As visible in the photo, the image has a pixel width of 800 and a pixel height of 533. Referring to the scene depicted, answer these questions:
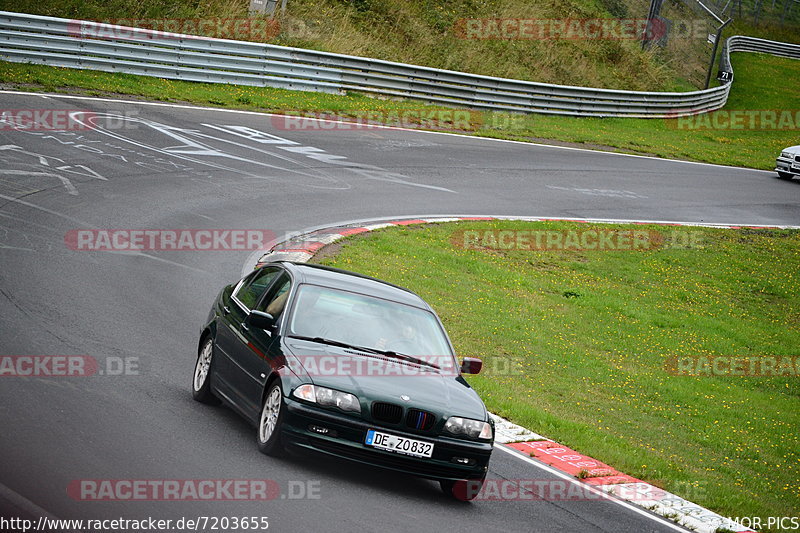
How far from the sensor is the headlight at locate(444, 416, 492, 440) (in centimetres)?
754

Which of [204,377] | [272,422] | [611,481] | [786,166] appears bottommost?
[611,481]

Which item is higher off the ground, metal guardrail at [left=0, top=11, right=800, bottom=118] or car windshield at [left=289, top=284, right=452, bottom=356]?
metal guardrail at [left=0, top=11, right=800, bottom=118]

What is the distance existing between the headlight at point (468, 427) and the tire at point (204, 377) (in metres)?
2.60

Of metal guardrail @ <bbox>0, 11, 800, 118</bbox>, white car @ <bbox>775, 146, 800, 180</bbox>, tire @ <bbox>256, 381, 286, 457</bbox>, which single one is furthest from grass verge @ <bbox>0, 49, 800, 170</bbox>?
tire @ <bbox>256, 381, 286, 457</bbox>

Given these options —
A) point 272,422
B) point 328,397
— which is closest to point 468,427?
point 328,397

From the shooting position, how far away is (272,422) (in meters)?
7.61

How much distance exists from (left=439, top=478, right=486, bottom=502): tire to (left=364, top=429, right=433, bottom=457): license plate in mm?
441

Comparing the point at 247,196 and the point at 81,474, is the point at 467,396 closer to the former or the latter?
the point at 81,474

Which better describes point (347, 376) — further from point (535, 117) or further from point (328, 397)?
point (535, 117)

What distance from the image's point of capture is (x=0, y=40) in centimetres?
2328

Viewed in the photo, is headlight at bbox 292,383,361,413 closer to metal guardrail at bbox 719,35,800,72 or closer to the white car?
the white car

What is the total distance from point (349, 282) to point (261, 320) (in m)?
1.08

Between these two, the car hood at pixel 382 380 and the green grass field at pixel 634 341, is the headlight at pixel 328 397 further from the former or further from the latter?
the green grass field at pixel 634 341

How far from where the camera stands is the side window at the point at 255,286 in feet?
30.0
